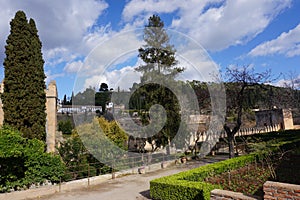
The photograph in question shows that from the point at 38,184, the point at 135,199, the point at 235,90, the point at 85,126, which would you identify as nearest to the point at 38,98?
the point at 85,126

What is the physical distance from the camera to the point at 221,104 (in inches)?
496

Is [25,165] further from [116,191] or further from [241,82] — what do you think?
[241,82]

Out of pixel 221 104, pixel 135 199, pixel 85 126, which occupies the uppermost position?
pixel 221 104

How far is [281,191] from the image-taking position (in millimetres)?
4059

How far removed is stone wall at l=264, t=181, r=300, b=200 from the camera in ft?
12.8

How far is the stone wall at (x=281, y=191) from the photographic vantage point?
154 inches

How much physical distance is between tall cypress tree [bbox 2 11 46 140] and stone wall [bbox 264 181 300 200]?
8.69 m

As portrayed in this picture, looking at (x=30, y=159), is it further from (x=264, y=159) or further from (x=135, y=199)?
(x=264, y=159)

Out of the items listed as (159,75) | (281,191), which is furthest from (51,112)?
(281,191)

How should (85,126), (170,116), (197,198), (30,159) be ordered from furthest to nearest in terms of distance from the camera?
(170,116) < (85,126) < (30,159) < (197,198)

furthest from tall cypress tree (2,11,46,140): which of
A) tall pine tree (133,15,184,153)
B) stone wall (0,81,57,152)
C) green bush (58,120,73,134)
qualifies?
green bush (58,120,73,134)

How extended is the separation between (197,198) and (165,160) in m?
7.75

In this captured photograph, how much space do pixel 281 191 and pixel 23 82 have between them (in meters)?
9.46

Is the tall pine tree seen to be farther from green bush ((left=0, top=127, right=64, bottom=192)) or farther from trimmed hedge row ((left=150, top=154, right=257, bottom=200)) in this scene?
green bush ((left=0, top=127, right=64, bottom=192))
